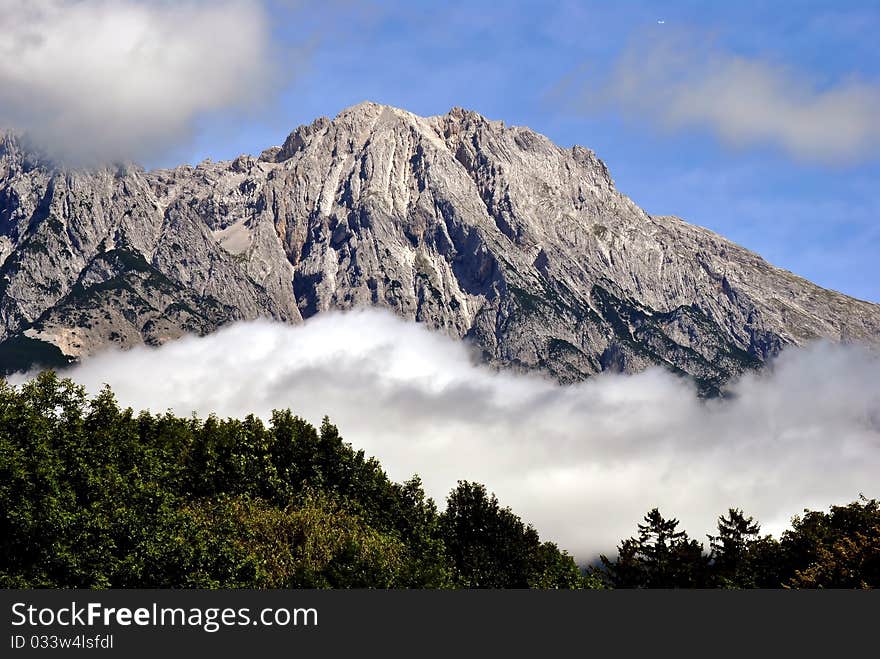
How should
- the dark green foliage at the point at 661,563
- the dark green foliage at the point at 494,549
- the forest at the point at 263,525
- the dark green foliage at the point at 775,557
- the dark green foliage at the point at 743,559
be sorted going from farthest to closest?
the dark green foliage at the point at 661,563 → the dark green foliage at the point at 494,549 → the dark green foliage at the point at 743,559 → the dark green foliage at the point at 775,557 → the forest at the point at 263,525

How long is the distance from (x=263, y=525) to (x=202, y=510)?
22.1 feet

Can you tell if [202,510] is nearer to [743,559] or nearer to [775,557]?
[775,557]

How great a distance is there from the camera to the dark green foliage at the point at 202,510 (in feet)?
217

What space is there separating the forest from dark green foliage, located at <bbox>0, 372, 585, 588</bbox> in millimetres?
150

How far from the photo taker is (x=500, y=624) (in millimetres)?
43344

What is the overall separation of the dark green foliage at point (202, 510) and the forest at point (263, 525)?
0.15m

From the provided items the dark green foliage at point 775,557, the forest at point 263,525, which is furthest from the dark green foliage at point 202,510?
the dark green foliage at point 775,557

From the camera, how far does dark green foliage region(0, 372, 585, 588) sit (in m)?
66.2

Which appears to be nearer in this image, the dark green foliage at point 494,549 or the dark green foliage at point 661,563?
the dark green foliage at point 494,549

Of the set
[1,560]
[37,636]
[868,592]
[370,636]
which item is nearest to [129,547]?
[1,560]

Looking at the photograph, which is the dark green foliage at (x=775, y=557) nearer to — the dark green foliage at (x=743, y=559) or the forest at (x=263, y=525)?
the dark green foliage at (x=743, y=559)

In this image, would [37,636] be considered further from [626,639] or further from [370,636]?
[626,639]

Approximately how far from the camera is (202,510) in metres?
85.6

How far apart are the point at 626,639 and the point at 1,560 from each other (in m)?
41.3
